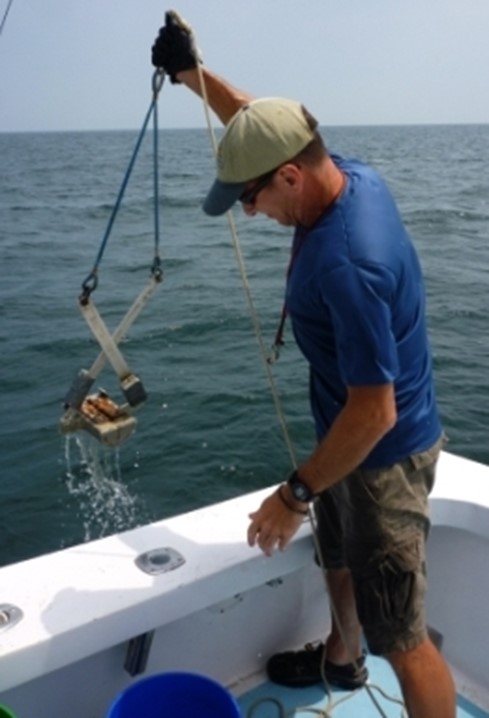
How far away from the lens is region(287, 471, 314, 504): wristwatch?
6.75 feet

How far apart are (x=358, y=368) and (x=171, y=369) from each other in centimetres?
687

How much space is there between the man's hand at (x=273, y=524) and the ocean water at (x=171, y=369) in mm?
1132

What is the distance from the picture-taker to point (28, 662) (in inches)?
74.9

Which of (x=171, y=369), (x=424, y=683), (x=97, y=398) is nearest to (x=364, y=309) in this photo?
(x=424, y=683)

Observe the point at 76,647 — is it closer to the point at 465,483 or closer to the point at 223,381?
the point at 465,483

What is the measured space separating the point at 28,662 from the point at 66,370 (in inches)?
268

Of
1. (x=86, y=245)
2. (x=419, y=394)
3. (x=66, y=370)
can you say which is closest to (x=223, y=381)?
(x=66, y=370)

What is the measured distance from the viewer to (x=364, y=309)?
176 cm

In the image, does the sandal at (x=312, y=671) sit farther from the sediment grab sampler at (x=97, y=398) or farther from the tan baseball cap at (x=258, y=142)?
the tan baseball cap at (x=258, y=142)

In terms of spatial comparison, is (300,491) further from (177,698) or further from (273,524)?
(177,698)

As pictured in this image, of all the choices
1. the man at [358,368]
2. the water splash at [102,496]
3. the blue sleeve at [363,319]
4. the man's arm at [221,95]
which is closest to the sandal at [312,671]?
the man at [358,368]

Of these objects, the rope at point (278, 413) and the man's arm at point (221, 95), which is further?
the man's arm at point (221, 95)

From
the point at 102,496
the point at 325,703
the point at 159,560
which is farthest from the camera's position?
the point at 102,496

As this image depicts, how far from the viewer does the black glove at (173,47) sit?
2.50 m
